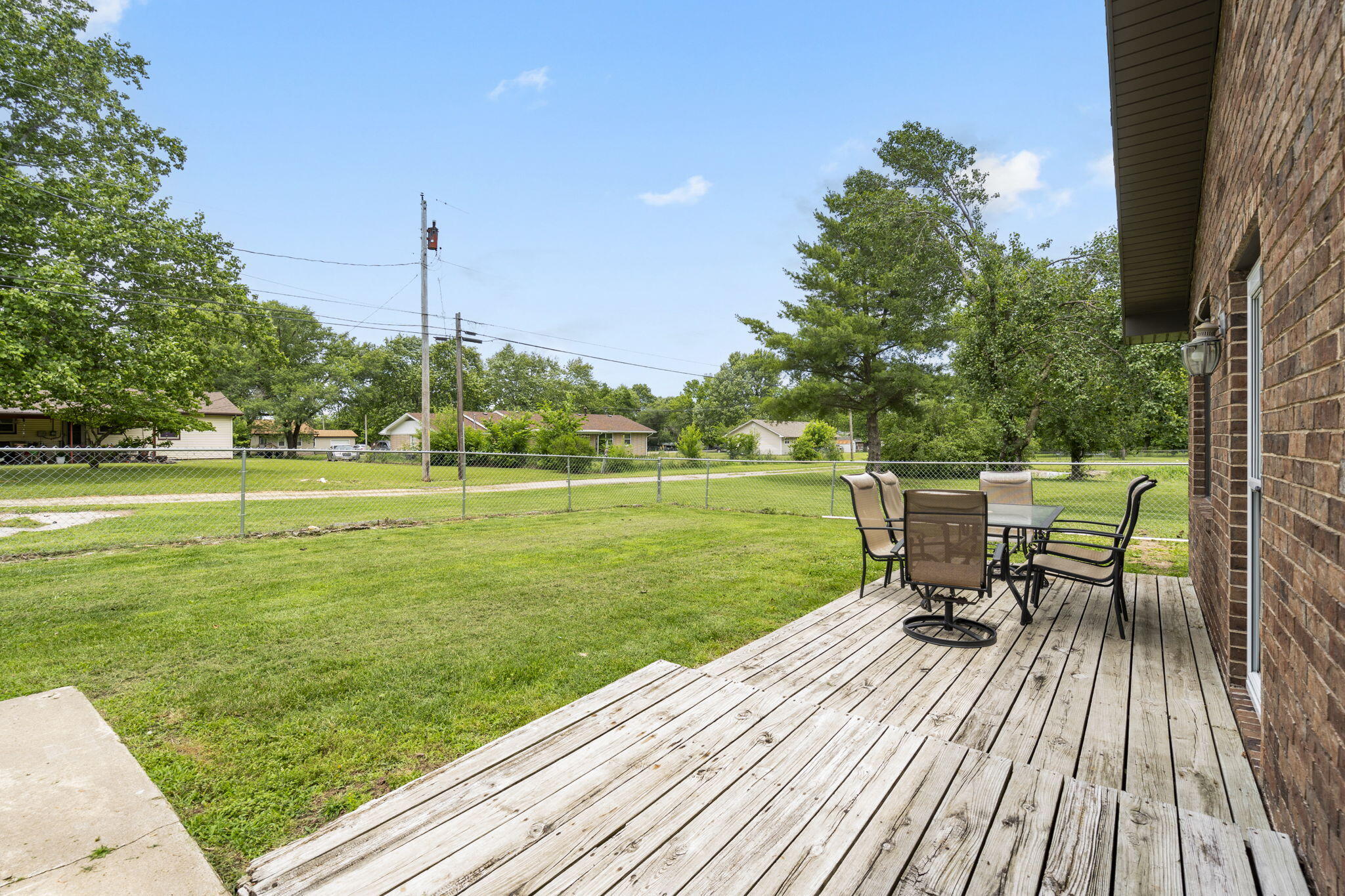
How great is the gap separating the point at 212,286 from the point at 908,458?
26853 millimetres

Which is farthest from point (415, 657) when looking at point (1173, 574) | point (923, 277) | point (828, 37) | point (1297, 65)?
point (923, 277)

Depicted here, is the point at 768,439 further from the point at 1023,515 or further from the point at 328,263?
the point at 1023,515

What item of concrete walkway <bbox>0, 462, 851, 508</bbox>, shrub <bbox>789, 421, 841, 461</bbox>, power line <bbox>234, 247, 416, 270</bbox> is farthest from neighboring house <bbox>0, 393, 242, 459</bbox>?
shrub <bbox>789, 421, 841, 461</bbox>

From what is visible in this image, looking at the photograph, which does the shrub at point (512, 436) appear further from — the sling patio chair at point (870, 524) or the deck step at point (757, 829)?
the deck step at point (757, 829)

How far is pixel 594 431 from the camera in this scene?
142 ft

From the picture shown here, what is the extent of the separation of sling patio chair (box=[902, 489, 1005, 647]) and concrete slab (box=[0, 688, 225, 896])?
153 inches

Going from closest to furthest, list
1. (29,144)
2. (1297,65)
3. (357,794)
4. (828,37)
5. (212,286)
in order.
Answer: (1297,65)
(357,794)
(828,37)
(29,144)
(212,286)

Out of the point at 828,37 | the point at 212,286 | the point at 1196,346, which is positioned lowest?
the point at 1196,346

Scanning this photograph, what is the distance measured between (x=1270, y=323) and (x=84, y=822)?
4.40 metres

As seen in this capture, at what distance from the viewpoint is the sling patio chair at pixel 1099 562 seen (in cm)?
416

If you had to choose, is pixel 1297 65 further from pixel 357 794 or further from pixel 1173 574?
pixel 1173 574

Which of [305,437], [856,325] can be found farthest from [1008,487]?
[305,437]

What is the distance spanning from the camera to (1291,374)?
1735 mm

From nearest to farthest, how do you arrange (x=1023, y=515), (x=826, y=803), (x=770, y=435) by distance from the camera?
(x=826, y=803) < (x=1023, y=515) < (x=770, y=435)
